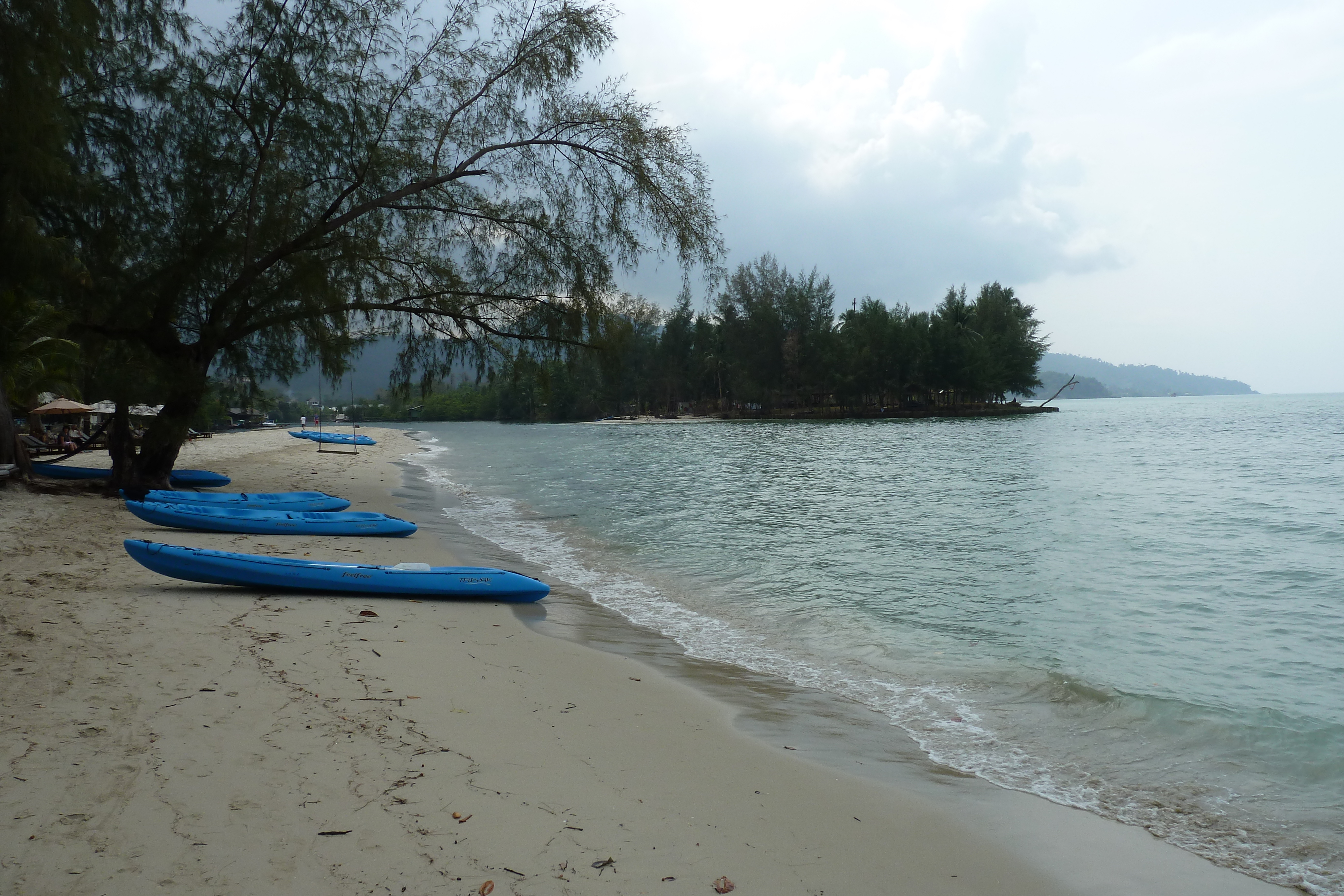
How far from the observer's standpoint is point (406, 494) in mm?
21156

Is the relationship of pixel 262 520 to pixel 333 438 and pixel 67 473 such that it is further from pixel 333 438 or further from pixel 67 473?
pixel 333 438

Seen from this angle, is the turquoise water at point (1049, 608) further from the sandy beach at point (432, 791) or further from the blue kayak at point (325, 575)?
the blue kayak at point (325, 575)

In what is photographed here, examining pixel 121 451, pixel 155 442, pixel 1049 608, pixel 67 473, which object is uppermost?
pixel 155 442

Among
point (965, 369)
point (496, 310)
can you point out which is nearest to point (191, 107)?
point (496, 310)

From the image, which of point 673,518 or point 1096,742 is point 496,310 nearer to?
point 673,518

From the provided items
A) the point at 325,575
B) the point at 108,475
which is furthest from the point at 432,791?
the point at 108,475

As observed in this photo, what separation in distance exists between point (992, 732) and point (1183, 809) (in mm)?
1296

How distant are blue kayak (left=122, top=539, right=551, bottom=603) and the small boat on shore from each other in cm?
534

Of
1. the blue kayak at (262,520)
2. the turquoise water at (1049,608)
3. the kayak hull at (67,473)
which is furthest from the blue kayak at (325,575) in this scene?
the kayak hull at (67,473)

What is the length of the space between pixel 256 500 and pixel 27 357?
617 inches

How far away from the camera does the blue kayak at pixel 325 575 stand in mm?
7820

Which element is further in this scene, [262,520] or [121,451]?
[121,451]

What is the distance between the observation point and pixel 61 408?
91.0ft

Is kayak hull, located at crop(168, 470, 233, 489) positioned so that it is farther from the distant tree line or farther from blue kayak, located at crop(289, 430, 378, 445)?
the distant tree line
